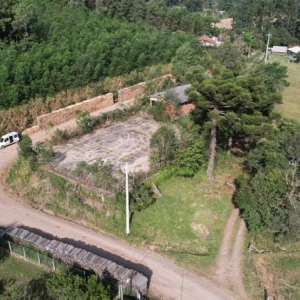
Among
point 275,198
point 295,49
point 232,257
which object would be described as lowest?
point 295,49

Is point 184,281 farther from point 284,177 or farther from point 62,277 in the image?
point 284,177

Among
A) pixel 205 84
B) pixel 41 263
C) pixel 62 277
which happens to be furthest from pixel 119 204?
pixel 205 84

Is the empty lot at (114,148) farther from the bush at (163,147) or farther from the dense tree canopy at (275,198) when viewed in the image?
the dense tree canopy at (275,198)

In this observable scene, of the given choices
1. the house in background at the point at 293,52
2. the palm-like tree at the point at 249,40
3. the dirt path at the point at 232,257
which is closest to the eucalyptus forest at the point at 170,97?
the dirt path at the point at 232,257

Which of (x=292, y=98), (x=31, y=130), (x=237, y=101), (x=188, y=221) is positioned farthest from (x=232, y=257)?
(x=292, y=98)

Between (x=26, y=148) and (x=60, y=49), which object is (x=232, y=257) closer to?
(x=26, y=148)

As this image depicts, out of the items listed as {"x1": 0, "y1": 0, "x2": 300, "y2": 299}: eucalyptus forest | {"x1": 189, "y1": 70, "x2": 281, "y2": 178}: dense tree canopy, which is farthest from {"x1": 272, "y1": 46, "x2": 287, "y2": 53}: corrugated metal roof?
{"x1": 189, "y1": 70, "x2": 281, "y2": 178}: dense tree canopy

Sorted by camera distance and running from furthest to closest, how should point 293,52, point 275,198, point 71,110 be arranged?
point 293,52 → point 71,110 → point 275,198
